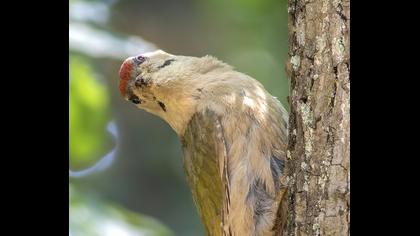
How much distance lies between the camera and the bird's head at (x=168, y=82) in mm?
4523

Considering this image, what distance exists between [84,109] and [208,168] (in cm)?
74

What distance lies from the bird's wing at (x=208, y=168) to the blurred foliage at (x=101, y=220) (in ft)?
0.93

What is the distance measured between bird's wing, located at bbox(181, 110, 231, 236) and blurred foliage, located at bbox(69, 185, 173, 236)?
0.28 meters

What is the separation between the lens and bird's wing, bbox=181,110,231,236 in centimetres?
419

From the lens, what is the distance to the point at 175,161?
25.8 feet

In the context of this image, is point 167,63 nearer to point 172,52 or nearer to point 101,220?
point 101,220

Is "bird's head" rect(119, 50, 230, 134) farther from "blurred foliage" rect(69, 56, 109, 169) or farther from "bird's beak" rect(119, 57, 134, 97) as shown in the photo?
"blurred foliage" rect(69, 56, 109, 169)

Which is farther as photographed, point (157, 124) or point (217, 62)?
point (157, 124)
